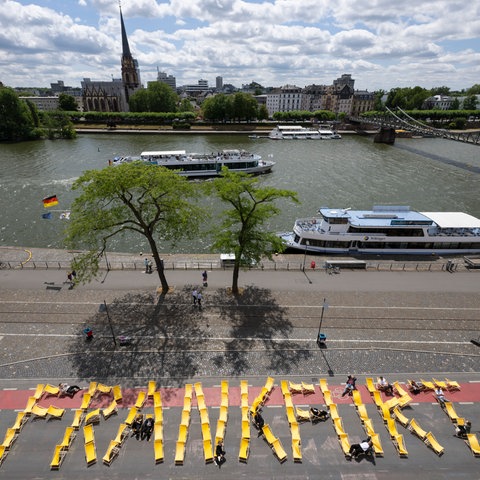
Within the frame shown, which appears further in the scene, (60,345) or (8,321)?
(8,321)

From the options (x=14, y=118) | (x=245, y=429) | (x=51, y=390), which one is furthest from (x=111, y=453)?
(x=14, y=118)

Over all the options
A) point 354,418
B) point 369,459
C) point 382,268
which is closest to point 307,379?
point 354,418

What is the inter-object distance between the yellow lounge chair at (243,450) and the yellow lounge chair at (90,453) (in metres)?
6.78

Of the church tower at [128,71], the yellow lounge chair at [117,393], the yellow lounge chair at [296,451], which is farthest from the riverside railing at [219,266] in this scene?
the church tower at [128,71]

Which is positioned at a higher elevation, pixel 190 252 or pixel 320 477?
pixel 320 477

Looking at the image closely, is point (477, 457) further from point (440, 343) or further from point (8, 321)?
point (8, 321)

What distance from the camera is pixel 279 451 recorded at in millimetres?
14805

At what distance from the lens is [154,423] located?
16.0 m

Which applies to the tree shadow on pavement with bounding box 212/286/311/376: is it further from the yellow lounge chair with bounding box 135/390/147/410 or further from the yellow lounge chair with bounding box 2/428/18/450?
the yellow lounge chair with bounding box 2/428/18/450

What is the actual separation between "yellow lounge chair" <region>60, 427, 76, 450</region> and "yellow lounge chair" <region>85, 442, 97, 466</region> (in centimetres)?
109

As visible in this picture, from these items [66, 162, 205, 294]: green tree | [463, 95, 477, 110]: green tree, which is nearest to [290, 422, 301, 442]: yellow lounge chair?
[66, 162, 205, 294]: green tree

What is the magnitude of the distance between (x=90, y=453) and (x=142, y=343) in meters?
7.38

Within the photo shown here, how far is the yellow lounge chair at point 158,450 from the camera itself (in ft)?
47.6

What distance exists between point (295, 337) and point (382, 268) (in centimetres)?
1500
